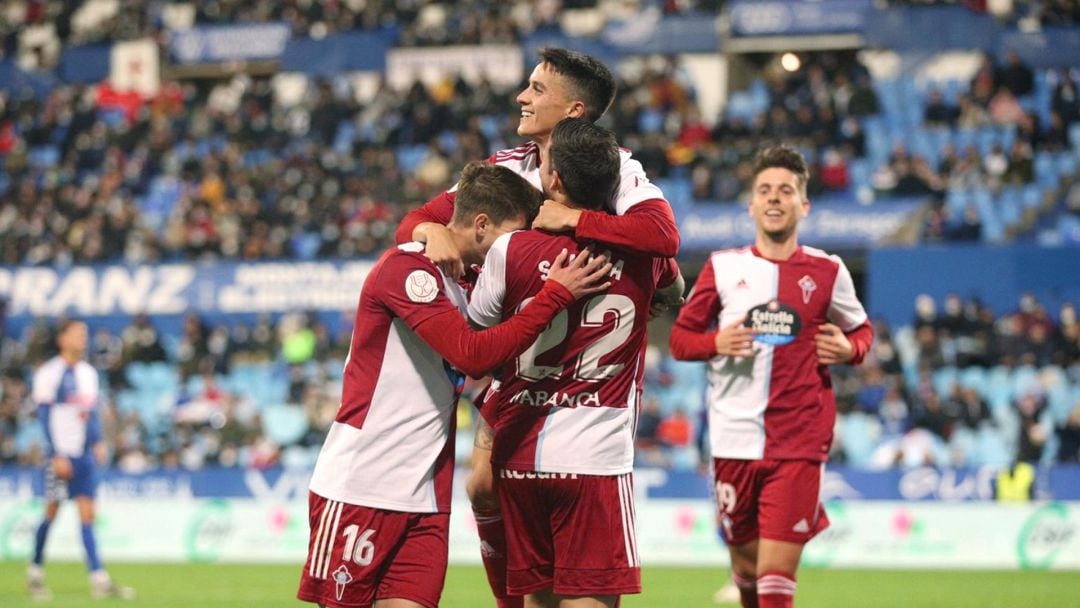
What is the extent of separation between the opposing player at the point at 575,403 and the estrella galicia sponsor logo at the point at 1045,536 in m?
10.1

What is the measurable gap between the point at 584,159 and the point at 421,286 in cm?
71

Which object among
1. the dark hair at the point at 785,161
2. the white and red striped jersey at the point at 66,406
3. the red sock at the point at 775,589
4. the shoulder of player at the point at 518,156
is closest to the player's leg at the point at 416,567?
the shoulder of player at the point at 518,156

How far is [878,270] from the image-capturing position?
2027 centimetres

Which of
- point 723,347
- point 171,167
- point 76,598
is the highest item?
point 171,167

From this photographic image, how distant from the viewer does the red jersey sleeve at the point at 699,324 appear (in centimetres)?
733

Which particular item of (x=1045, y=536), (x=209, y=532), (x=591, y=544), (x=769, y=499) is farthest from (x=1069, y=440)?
(x=591, y=544)

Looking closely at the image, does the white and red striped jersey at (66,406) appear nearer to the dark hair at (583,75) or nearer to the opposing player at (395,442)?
the opposing player at (395,442)

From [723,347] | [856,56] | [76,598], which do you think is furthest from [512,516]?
[856,56]

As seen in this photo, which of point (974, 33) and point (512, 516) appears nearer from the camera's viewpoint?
point (512, 516)

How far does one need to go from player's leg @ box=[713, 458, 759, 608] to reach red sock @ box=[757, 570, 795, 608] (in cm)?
40

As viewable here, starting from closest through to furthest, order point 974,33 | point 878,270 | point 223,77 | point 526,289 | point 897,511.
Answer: point 526,289, point 897,511, point 878,270, point 974,33, point 223,77

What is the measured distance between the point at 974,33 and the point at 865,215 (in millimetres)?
5348

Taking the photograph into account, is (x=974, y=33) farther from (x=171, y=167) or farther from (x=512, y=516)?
(x=512, y=516)

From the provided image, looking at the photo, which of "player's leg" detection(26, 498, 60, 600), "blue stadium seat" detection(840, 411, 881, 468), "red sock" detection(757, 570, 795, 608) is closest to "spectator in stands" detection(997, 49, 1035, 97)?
"blue stadium seat" detection(840, 411, 881, 468)
